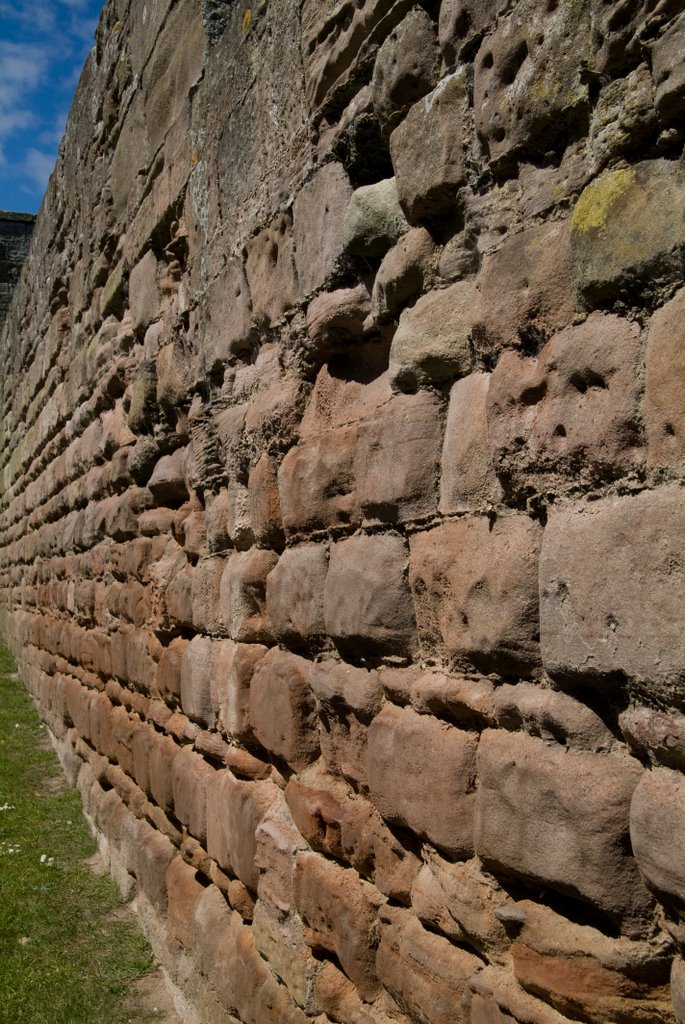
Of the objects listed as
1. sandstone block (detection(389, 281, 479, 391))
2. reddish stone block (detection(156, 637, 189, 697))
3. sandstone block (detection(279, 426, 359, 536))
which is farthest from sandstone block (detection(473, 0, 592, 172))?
reddish stone block (detection(156, 637, 189, 697))

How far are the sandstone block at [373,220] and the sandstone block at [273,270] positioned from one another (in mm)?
384

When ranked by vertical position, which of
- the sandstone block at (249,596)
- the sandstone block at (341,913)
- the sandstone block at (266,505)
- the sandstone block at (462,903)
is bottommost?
the sandstone block at (341,913)

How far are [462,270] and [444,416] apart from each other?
27cm

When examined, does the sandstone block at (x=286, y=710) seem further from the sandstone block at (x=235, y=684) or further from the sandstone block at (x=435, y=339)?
the sandstone block at (x=435, y=339)

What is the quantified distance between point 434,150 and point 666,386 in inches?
32.6

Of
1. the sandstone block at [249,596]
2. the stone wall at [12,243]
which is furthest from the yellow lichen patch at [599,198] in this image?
the stone wall at [12,243]

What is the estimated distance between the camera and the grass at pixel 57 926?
3262 mm

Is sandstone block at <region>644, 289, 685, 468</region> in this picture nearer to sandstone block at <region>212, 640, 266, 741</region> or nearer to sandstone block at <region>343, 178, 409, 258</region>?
sandstone block at <region>343, 178, 409, 258</region>

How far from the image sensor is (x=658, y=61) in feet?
4.16

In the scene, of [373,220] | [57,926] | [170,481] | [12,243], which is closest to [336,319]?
[373,220]

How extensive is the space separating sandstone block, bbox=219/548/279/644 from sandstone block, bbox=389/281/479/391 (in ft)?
2.89

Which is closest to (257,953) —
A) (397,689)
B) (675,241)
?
(397,689)

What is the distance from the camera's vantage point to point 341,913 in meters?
2.08

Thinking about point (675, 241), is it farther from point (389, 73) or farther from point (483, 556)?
point (389, 73)
